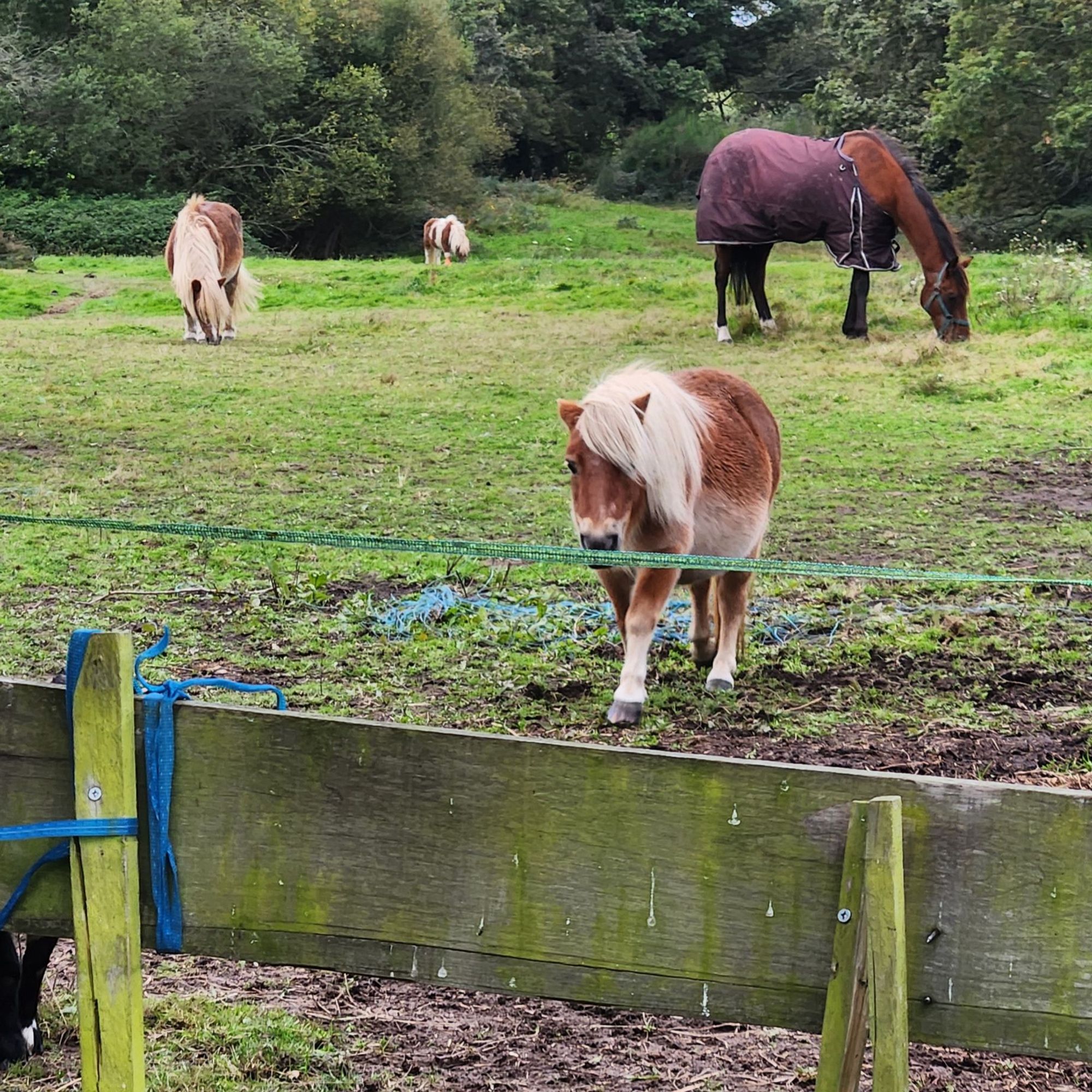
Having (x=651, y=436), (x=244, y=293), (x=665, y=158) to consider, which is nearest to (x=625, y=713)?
(x=651, y=436)

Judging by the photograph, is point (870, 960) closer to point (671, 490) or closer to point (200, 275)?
point (671, 490)

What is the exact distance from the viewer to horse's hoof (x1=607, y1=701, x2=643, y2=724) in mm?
4496

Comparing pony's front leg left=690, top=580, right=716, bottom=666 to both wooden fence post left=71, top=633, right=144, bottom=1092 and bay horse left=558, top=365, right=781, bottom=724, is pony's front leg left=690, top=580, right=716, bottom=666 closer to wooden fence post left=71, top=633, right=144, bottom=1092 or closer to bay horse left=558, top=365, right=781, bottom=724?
bay horse left=558, top=365, right=781, bottom=724

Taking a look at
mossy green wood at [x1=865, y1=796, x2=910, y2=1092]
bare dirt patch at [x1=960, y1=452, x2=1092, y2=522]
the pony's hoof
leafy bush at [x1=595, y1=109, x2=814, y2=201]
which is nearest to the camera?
mossy green wood at [x1=865, y1=796, x2=910, y2=1092]

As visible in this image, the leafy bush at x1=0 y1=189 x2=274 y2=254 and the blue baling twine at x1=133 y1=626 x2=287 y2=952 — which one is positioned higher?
the leafy bush at x1=0 y1=189 x2=274 y2=254

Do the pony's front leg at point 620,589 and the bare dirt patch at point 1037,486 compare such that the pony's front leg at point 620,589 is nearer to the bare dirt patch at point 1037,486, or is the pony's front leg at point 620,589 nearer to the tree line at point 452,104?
the bare dirt patch at point 1037,486

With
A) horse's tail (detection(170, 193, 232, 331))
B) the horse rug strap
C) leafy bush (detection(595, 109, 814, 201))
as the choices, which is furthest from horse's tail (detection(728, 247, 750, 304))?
leafy bush (detection(595, 109, 814, 201))

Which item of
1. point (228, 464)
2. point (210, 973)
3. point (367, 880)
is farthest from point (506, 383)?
point (367, 880)

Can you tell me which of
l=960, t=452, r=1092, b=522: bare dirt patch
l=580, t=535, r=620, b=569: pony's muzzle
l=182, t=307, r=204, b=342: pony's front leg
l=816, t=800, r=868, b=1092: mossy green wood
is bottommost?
l=960, t=452, r=1092, b=522: bare dirt patch

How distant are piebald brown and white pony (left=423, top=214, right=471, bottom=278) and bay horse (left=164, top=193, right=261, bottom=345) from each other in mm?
4882

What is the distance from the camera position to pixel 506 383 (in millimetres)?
11109

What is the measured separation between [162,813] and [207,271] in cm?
1215

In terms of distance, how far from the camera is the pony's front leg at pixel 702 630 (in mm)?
5098

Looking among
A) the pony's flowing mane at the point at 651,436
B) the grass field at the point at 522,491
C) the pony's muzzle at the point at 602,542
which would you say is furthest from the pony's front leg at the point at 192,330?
the pony's muzzle at the point at 602,542
